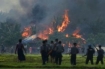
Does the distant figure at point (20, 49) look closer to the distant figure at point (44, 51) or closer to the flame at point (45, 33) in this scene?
the distant figure at point (44, 51)

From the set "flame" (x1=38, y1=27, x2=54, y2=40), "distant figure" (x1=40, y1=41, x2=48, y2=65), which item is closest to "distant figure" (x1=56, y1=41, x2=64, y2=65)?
"distant figure" (x1=40, y1=41, x2=48, y2=65)

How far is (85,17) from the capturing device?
10600 centimetres

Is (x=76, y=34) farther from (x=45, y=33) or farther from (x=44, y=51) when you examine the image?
(x=44, y=51)

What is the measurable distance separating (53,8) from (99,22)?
18277mm

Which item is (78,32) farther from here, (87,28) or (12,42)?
(12,42)

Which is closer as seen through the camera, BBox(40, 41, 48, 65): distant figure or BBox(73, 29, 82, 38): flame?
BBox(40, 41, 48, 65): distant figure

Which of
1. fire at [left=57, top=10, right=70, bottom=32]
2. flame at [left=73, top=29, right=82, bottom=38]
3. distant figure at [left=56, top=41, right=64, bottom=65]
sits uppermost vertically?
fire at [left=57, top=10, right=70, bottom=32]

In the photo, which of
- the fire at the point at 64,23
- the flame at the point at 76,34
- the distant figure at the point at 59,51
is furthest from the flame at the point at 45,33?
the distant figure at the point at 59,51

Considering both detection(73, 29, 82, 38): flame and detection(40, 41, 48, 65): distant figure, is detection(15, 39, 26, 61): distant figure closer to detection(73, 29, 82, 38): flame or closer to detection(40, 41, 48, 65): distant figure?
detection(40, 41, 48, 65): distant figure

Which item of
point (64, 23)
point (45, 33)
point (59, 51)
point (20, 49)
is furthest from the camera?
point (64, 23)

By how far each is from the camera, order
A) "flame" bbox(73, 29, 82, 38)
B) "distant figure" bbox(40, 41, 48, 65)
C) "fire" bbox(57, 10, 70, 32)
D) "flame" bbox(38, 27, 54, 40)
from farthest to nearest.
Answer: "fire" bbox(57, 10, 70, 32), "flame" bbox(73, 29, 82, 38), "flame" bbox(38, 27, 54, 40), "distant figure" bbox(40, 41, 48, 65)

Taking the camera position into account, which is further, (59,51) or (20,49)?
(20,49)

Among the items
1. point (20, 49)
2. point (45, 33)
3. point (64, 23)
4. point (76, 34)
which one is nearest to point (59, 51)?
point (20, 49)

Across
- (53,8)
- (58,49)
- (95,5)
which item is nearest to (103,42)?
(95,5)
